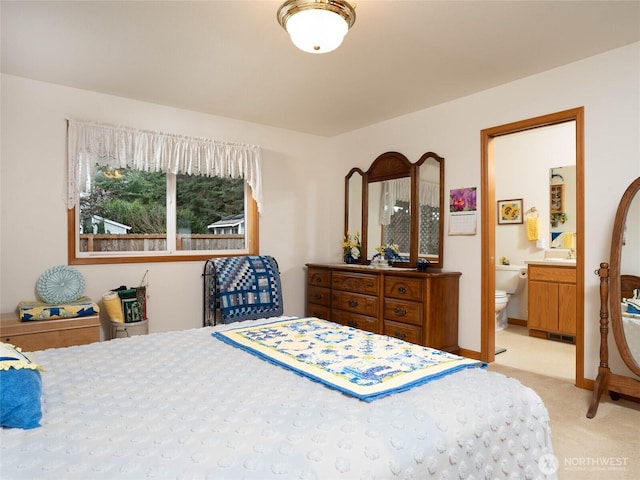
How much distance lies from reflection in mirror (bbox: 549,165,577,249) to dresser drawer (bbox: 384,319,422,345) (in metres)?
2.72

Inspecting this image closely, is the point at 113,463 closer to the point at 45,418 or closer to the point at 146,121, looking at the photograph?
the point at 45,418

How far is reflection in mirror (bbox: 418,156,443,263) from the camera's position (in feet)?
13.4

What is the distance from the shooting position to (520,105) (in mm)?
3418

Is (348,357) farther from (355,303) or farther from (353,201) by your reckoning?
(353,201)

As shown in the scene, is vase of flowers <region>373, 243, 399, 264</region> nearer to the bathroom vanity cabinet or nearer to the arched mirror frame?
the bathroom vanity cabinet

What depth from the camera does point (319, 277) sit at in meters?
4.72

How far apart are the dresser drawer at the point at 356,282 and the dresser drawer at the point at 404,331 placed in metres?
0.35

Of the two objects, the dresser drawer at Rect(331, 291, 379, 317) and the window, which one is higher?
the window

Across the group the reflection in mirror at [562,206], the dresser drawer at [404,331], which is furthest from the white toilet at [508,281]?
the dresser drawer at [404,331]

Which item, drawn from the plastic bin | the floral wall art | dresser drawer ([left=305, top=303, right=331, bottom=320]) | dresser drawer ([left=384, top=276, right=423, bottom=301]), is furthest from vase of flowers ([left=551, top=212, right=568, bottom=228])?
the plastic bin

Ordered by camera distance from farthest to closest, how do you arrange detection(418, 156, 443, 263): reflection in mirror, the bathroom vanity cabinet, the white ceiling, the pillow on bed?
the bathroom vanity cabinet → detection(418, 156, 443, 263): reflection in mirror → the white ceiling → the pillow on bed

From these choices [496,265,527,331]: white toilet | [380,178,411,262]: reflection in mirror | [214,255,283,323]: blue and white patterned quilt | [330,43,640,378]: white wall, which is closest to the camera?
[330,43,640,378]: white wall

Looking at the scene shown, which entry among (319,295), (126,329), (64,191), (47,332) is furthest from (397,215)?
(47,332)

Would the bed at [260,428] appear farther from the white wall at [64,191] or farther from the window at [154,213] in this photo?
the window at [154,213]
